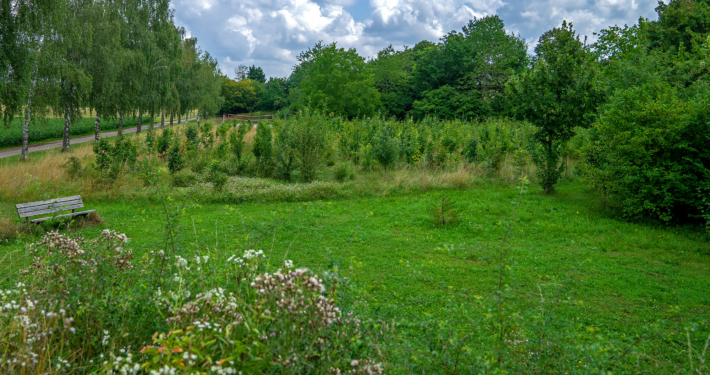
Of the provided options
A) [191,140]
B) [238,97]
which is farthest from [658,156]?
[238,97]

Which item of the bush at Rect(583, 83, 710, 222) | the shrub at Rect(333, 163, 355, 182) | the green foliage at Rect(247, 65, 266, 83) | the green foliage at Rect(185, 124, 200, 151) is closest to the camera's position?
the bush at Rect(583, 83, 710, 222)

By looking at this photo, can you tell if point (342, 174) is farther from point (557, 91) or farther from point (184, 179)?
point (557, 91)

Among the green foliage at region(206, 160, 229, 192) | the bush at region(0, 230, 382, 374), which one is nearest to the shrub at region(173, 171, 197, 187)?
the green foliage at region(206, 160, 229, 192)

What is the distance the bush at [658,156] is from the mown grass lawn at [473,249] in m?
0.58

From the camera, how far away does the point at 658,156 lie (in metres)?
9.16

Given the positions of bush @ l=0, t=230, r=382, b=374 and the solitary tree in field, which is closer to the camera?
bush @ l=0, t=230, r=382, b=374

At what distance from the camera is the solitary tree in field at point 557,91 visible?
10.9 metres

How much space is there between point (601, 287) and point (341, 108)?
36256 mm

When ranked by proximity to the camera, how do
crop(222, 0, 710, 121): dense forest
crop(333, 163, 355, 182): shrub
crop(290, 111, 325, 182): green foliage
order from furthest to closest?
crop(222, 0, 710, 121): dense forest
crop(333, 163, 355, 182): shrub
crop(290, 111, 325, 182): green foliage

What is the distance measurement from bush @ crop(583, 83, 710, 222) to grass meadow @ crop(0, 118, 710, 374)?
526 millimetres

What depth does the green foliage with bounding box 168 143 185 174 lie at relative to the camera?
12.5 meters

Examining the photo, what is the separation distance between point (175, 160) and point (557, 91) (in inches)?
447

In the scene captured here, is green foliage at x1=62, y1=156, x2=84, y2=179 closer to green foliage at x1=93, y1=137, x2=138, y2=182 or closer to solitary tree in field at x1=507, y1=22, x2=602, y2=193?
green foliage at x1=93, y1=137, x2=138, y2=182

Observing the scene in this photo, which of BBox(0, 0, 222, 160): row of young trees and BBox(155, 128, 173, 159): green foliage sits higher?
BBox(0, 0, 222, 160): row of young trees
